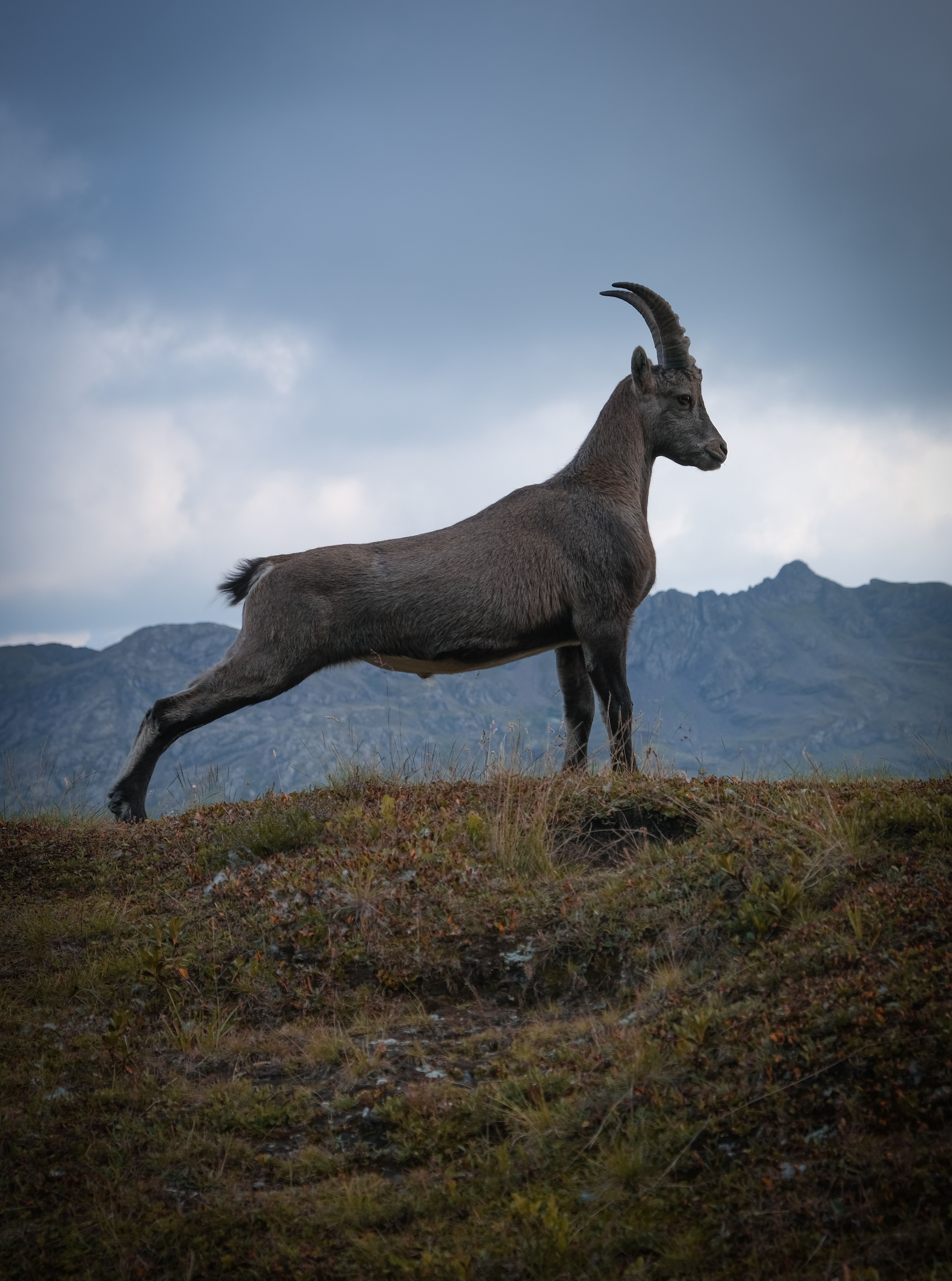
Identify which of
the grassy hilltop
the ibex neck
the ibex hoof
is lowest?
the grassy hilltop

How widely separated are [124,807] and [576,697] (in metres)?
4.49

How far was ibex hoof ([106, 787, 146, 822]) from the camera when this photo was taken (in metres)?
8.88

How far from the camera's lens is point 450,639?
877 cm

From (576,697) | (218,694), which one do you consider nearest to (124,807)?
(218,694)

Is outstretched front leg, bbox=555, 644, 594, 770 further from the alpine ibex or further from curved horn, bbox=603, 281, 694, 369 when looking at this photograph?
curved horn, bbox=603, 281, 694, 369

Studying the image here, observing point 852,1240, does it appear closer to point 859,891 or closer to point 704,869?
point 859,891

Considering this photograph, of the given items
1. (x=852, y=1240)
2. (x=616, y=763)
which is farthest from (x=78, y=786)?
(x=852, y=1240)

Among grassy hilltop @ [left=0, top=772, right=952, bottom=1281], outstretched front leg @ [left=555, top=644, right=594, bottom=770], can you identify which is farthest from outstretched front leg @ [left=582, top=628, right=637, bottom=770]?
grassy hilltop @ [left=0, top=772, right=952, bottom=1281]

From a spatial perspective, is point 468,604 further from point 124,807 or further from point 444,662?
point 124,807

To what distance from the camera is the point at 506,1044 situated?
195 inches

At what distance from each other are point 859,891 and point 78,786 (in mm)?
8570

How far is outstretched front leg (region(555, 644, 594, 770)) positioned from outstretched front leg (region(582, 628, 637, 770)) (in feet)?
1.38

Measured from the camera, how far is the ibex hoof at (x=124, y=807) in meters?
8.88

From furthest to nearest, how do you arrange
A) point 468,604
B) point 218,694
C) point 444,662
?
point 444,662, point 468,604, point 218,694
